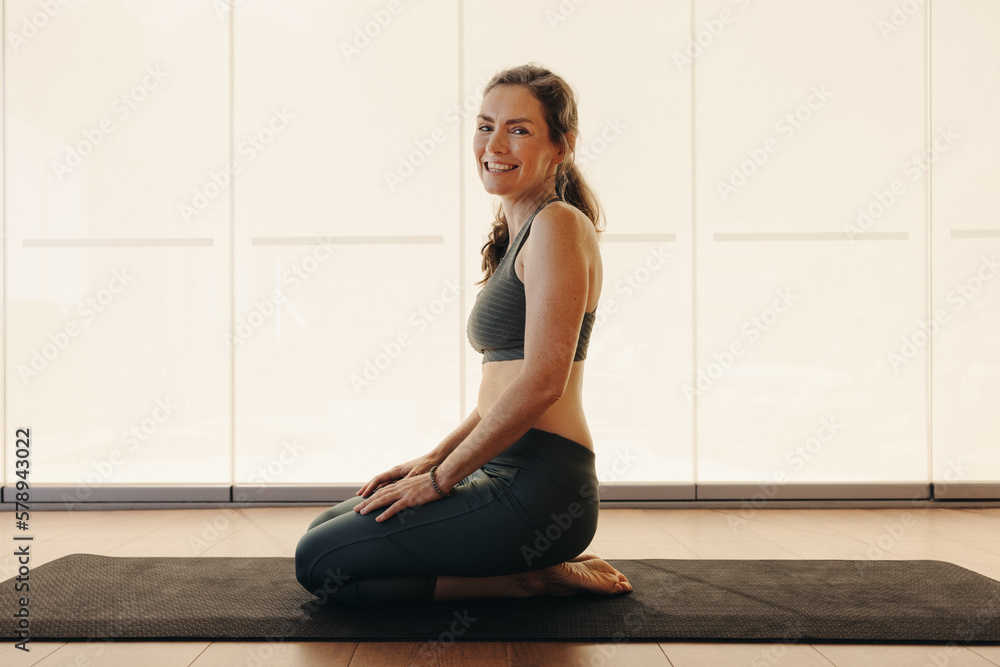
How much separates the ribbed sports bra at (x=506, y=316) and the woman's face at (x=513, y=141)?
0.09m

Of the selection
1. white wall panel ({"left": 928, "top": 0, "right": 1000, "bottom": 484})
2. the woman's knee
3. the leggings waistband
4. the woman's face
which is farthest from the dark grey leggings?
white wall panel ({"left": 928, "top": 0, "right": 1000, "bottom": 484})

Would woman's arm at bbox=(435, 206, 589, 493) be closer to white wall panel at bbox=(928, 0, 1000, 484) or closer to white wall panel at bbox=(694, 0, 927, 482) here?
white wall panel at bbox=(694, 0, 927, 482)

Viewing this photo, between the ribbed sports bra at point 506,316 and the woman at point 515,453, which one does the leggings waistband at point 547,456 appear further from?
the ribbed sports bra at point 506,316

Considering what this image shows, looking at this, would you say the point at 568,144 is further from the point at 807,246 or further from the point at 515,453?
the point at 807,246

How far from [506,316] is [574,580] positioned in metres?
0.65

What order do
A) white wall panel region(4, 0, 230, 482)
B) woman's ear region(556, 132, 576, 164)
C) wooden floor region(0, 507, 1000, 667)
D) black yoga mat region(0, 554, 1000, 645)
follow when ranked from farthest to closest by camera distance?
white wall panel region(4, 0, 230, 482) < woman's ear region(556, 132, 576, 164) < black yoga mat region(0, 554, 1000, 645) < wooden floor region(0, 507, 1000, 667)

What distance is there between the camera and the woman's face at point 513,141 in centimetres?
160

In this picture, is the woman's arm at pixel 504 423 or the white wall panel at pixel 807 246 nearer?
the woman's arm at pixel 504 423

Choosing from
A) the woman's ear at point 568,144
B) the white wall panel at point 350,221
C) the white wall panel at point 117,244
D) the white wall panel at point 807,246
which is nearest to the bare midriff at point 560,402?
the woman's ear at point 568,144

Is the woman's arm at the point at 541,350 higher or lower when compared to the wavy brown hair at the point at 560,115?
lower

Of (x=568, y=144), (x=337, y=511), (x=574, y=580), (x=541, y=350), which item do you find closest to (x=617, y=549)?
(x=574, y=580)

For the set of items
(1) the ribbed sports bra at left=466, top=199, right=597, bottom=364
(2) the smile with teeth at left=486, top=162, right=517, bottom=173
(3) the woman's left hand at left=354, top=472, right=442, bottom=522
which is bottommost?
(3) the woman's left hand at left=354, top=472, right=442, bottom=522

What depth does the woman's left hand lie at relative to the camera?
1.47 m

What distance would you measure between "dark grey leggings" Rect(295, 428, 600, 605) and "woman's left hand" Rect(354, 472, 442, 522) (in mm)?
15
